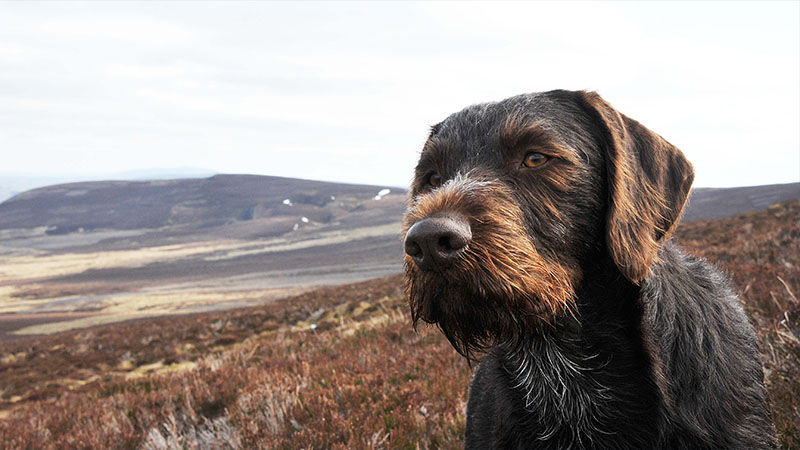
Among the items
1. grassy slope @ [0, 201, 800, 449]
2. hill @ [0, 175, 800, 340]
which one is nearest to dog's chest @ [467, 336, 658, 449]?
grassy slope @ [0, 201, 800, 449]

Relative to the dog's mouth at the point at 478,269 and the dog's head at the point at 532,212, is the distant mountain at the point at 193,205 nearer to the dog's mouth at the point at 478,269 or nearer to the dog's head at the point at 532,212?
the dog's head at the point at 532,212

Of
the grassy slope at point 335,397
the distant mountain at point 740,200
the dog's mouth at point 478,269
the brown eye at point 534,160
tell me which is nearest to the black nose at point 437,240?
the dog's mouth at point 478,269

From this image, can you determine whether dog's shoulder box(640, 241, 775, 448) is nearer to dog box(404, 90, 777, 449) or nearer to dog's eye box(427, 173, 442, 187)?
dog box(404, 90, 777, 449)

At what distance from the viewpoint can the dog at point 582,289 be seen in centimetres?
178

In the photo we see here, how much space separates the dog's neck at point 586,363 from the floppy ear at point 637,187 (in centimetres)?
19

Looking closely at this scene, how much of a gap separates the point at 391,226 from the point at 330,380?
10661cm

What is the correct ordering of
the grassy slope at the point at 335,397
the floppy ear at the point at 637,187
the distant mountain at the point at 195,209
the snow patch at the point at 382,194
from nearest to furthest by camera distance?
the floppy ear at the point at 637,187, the grassy slope at the point at 335,397, the distant mountain at the point at 195,209, the snow patch at the point at 382,194

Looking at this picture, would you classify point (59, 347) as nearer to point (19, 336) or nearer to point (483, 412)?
point (19, 336)

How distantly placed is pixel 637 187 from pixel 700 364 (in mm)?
727

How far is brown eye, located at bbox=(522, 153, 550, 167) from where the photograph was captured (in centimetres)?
212

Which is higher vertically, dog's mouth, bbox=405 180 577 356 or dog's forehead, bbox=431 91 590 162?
dog's forehead, bbox=431 91 590 162

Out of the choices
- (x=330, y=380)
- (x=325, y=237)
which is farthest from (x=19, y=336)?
(x=325, y=237)

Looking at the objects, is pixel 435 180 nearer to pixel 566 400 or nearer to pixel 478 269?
pixel 478 269

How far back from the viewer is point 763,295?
17.1 ft
